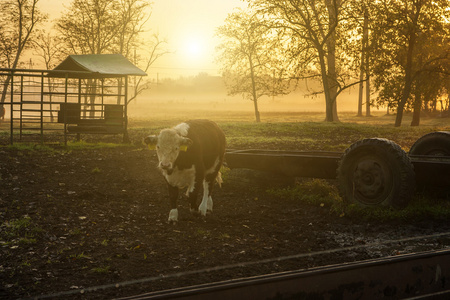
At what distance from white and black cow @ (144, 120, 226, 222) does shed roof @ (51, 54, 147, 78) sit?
12.0 metres

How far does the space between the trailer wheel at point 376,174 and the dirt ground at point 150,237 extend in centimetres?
51

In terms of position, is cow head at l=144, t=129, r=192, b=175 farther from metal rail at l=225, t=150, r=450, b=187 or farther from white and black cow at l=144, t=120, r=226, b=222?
metal rail at l=225, t=150, r=450, b=187

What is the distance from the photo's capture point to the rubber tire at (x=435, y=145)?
34.5 ft

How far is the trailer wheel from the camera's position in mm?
8203

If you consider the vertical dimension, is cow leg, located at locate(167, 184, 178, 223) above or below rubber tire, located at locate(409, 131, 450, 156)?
below

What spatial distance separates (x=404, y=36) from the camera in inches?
1238

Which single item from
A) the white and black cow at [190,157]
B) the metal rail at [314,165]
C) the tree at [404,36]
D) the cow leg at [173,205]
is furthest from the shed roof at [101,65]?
the tree at [404,36]

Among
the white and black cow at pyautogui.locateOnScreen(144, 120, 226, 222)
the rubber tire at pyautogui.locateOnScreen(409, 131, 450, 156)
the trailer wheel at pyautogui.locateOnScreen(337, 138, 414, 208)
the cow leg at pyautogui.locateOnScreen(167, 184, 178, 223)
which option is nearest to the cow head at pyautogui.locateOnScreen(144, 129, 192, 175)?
the white and black cow at pyautogui.locateOnScreen(144, 120, 226, 222)

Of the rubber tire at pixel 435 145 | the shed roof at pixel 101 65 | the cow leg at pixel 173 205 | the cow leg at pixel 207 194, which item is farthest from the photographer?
the shed roof at pixel 101 65

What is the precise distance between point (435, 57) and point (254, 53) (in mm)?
20425

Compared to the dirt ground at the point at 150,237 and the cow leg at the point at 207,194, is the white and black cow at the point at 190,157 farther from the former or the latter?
the dirt ground at the point at 150,237

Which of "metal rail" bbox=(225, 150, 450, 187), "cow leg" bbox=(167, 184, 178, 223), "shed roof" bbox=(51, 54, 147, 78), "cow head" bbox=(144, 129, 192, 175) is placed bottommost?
"cow leg" bbox=(167, 184, 178, 223)

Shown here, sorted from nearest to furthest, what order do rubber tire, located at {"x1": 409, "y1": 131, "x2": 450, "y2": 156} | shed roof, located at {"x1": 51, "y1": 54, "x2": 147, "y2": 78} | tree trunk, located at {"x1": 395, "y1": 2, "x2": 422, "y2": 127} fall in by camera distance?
rubber tire, located at {"x1": 409, "y1": 131, "x2": 450, "y2": 156}, shed roof, located at {"x1": 51, "y1": 54, "x2": 147, "y2": 78}, tree trunk, located at {"x1": 395, "y1": 2, "x2": 422, "y2": 127}

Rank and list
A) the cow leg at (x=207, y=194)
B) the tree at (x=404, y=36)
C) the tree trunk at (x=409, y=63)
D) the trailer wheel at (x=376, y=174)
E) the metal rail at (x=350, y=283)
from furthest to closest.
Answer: the tree trunk at (x=409, y=63), the tree at (x=404, y=36), the cow leg at (x=207, y=194), the trailer wheel at (x=376, y=174), the metal rail at (x=350, y=283)
